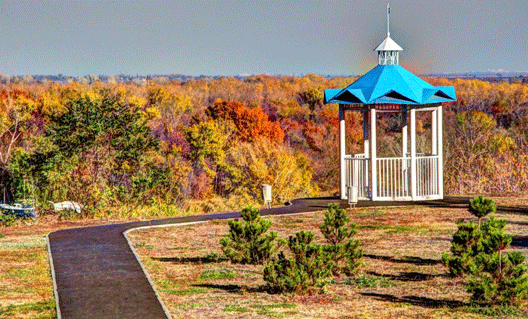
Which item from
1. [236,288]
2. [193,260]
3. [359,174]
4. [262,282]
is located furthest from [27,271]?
[359,174]

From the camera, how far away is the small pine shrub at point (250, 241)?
12875 millimetres

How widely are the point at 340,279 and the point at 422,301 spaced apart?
70.4 inches

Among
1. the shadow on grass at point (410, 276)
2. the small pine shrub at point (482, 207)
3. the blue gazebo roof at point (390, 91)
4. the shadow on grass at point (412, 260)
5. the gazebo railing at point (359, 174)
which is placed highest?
the blue gazebo roof at point (390, 91)

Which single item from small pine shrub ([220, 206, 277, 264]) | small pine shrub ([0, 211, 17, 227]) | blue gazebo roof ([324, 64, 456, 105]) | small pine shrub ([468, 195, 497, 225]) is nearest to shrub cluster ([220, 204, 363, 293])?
small pine shrub ([220, 206, 277, 264])

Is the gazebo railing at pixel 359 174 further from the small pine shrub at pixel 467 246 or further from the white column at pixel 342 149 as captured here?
the small pine shrub at pixel 467 246

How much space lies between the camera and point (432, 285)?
11.2 meters

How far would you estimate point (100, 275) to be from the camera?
11891 mm

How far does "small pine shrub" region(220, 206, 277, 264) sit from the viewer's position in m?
12.9

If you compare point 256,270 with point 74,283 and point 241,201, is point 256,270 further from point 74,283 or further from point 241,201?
point 241,201

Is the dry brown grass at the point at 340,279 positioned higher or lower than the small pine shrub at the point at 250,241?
lower

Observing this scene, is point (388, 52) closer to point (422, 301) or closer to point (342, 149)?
point (342, 149)

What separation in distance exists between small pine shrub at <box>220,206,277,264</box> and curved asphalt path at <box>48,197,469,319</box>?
62.3 inches

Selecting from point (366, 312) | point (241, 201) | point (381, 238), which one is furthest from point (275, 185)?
point (366, 312)

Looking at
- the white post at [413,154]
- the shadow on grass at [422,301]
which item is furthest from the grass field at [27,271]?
the white post at [413,154]
